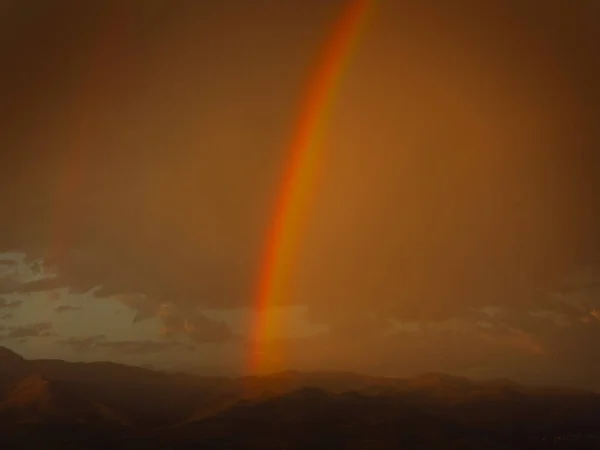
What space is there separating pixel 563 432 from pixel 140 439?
2046 cm

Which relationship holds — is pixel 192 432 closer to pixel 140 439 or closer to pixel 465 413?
pixel 140 439

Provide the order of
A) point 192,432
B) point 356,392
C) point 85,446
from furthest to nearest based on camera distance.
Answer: point 356,392 → point 192,432 → point 85,446

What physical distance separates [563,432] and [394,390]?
28.1ft

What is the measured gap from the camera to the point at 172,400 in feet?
105

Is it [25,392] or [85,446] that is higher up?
[25,392]

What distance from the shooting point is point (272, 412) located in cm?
3222

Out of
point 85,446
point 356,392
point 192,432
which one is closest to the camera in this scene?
point 85,446

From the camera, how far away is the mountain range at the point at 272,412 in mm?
29797

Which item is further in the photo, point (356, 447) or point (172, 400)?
point (172, 400)

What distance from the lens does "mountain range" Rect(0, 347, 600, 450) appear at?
97.8ft

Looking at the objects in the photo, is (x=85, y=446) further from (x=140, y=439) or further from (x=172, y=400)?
(x=172, y=400)

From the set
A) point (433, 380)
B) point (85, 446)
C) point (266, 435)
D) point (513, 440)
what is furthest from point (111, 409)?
point (513, 440)

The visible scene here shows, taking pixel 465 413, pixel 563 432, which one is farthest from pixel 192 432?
pixel 563 432

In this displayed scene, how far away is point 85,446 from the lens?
29.2 m
